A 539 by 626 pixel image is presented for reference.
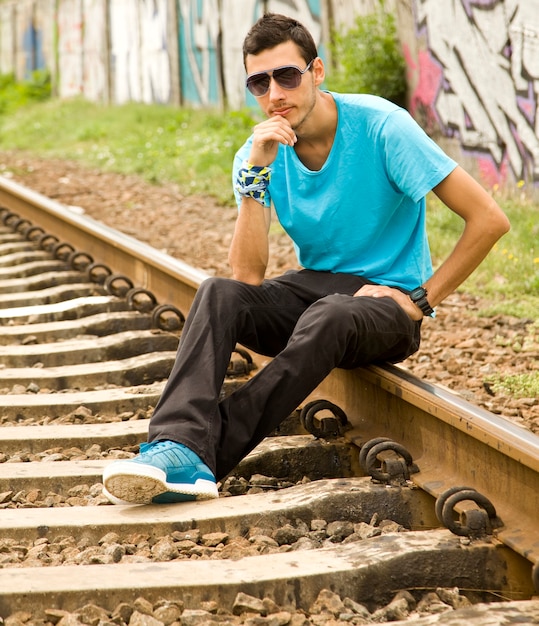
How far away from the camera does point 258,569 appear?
8.18ft

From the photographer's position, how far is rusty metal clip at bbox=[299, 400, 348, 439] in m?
3.49

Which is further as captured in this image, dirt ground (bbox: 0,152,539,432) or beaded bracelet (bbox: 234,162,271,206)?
dirt ground (bbox: 0,152,539,432)

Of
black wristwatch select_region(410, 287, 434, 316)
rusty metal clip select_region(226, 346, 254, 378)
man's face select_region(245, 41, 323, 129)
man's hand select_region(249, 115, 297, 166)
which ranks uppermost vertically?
man's face select_region(245, 41, 323, 129)

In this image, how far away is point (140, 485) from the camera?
115 inches

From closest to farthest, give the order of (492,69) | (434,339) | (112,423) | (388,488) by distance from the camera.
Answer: (388,488), (112,423), (434,339), (492,69)

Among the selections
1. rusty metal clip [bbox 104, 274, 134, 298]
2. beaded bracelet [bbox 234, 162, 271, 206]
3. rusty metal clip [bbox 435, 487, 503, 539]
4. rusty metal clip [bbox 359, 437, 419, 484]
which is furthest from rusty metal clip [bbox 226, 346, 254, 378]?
rusty metal clip [bbox 435, 487, 503, 539]

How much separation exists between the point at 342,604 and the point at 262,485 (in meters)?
0.90

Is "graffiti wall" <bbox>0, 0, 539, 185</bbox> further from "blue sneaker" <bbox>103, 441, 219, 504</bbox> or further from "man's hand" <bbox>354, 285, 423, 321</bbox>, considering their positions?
"blue sneaker" <bbox>103, 441, 219, 504</bbox>

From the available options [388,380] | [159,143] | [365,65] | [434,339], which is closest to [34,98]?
[159,143]

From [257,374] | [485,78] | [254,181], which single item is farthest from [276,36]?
[485,78]

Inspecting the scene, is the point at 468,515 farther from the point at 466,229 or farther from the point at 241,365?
the point at 241,365

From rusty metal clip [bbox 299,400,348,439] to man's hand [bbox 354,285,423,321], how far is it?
41 centimetres

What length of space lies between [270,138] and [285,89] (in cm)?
20

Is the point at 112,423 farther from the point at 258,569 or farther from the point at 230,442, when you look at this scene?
the point at 258,569
